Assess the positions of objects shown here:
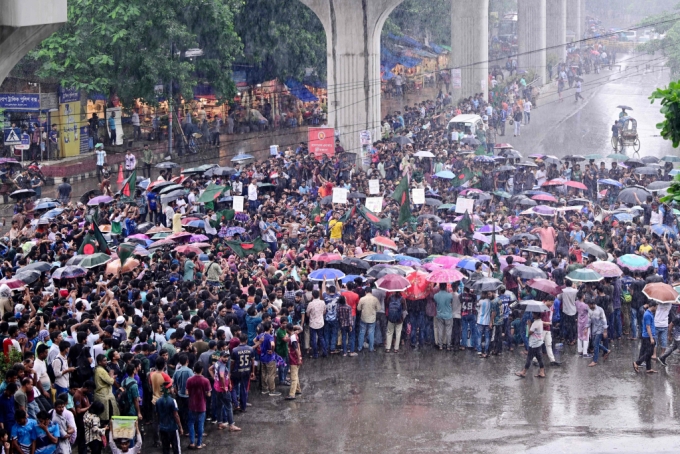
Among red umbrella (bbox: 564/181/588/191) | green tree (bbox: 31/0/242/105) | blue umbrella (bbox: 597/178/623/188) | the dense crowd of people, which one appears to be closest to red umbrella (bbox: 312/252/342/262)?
the dense crowd of people

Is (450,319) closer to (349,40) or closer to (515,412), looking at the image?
(515,412)

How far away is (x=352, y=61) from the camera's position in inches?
1384

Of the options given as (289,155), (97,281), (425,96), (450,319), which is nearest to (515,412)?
(450,319)

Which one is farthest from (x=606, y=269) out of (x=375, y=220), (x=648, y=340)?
(x=375, y=220)

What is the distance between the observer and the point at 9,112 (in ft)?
105

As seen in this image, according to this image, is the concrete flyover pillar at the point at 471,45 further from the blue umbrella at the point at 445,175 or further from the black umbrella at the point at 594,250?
the black umbrella at the point at 594,250

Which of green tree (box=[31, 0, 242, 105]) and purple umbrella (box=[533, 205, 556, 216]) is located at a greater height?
green tree (box=[31, 0, 242, 105])

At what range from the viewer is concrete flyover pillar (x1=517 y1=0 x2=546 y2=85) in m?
59.7

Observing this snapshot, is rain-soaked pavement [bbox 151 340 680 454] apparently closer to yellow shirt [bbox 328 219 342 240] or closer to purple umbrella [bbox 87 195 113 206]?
yellow shirt [bbox 328 219 342 240]

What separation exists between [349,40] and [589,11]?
274 feet

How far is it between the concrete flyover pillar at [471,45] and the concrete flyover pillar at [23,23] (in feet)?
109

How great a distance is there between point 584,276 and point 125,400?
831cm

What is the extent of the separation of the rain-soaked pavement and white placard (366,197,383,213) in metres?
6.17

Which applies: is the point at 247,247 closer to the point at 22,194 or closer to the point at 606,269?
the point at 606,269
